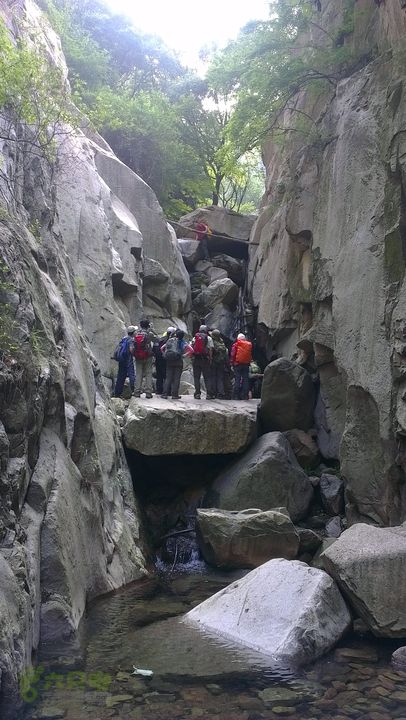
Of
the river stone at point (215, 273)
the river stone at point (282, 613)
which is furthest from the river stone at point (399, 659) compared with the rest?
the river stone at point (215, 273)

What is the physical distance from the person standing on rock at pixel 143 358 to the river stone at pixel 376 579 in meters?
8.25

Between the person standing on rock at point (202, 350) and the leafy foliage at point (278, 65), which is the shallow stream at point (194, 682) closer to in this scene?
the person standing on rock at point (202, 350)

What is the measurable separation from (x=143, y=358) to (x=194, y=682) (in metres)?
9.83

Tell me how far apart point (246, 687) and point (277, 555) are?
16.4 ft

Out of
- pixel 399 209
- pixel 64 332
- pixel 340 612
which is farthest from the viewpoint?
pixel 399 209

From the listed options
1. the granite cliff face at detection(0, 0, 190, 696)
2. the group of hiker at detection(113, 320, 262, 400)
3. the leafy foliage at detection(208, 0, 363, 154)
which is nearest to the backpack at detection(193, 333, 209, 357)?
the group of hiker at detection(113, 320, 262, 400)

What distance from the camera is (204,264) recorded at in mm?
29359

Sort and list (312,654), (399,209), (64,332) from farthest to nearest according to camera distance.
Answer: (399,209) < (64,332) < (312,654)

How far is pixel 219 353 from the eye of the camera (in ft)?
53.3

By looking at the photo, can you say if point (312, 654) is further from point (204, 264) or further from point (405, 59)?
point (204, 264)

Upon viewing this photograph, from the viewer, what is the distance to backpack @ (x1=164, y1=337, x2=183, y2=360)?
588 inches

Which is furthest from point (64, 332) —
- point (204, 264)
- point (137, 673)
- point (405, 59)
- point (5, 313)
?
point (204, 264)

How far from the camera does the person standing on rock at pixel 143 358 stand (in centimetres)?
1534

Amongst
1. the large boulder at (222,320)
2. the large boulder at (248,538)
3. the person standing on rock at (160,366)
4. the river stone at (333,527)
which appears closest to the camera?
the large boulder at (248,538)
